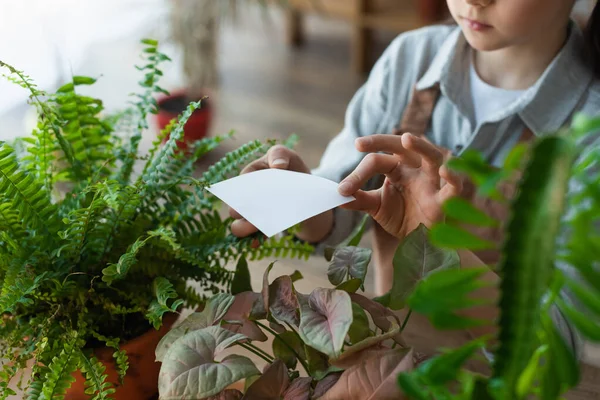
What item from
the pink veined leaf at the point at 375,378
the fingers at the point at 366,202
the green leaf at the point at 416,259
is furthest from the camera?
the fingers at the point at 366,202

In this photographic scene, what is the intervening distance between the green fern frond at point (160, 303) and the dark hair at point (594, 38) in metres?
0.84

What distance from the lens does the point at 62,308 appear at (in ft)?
2.36

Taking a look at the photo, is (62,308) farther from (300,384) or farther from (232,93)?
(232,93)

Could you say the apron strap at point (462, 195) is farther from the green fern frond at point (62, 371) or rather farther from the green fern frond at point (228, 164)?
the green fern frond at point (62, 371)

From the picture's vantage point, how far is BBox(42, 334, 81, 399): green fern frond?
65 cm

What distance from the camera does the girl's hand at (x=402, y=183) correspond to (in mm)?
808

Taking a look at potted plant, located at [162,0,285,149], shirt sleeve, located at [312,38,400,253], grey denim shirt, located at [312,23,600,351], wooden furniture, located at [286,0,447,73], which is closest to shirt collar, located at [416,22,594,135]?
grey denim shirt, located at [312,23,600,351]

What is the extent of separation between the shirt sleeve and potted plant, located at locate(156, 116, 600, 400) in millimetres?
373

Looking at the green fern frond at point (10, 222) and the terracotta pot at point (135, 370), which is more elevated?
the green fern frond at point (10, 222)

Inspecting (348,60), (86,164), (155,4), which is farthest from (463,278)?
(348,60)

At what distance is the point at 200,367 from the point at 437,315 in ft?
0.93

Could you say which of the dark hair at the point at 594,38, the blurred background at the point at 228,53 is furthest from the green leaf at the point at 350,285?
the blurred background at the point at 228,53

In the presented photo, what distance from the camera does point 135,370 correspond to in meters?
0.74

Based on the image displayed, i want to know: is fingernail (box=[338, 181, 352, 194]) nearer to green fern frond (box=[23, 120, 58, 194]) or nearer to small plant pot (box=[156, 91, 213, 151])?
green fern frond (box=[23, 120, 58, 194])
